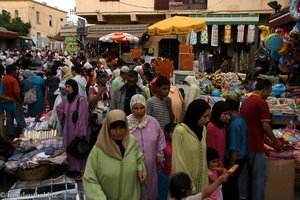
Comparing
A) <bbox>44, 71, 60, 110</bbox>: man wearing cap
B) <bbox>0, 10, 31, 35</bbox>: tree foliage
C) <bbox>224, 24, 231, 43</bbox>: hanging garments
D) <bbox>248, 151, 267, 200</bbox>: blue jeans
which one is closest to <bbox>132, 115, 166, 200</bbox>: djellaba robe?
<bbox>248, 151, 267, 200</bbox>: blue jeans

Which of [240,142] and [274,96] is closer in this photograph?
[240,142]

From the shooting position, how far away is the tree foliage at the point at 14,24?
44.4 meters

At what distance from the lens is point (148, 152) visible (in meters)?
3.60

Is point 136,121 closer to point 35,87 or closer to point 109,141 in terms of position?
point 109,141

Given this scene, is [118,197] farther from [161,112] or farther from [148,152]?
[161,112]

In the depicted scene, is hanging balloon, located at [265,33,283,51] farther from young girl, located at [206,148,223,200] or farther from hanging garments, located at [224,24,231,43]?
hanging garments, located at [224,24,231,43]

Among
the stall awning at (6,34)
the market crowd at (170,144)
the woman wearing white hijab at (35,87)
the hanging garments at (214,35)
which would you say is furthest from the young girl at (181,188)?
the stall awning at (6,34)

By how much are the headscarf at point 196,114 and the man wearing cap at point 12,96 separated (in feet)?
17.9

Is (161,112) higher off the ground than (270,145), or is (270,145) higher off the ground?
(161,112)

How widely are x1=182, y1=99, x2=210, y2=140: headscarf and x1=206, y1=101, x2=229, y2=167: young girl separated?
592 millimetres

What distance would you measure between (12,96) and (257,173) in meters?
5.57

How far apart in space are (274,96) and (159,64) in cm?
299

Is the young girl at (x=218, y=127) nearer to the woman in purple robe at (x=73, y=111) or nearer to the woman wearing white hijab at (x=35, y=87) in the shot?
the woman in purple robe at (x=73, y=111)

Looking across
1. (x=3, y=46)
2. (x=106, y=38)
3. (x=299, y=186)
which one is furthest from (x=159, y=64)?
(x=3, y=46)
